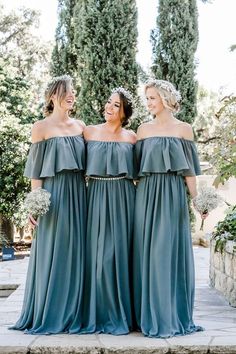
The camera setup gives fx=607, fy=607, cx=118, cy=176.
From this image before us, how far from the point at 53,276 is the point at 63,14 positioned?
29.0 ft

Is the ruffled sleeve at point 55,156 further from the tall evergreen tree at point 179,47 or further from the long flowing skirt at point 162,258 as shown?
the tall evergreen tree at point 179,47

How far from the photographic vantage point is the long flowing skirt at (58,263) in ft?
13.4

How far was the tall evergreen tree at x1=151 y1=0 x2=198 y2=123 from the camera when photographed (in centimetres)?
1098

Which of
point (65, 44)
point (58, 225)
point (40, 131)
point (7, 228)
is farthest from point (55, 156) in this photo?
point (7, 228)

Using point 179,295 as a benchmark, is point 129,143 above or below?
above

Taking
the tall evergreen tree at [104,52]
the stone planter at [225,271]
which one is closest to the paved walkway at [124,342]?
the stone planter at [225,271]

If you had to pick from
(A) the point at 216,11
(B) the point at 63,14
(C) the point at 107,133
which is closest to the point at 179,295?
(C) the point at 107,133

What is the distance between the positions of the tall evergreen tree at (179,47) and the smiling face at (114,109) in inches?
264

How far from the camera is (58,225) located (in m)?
4.16

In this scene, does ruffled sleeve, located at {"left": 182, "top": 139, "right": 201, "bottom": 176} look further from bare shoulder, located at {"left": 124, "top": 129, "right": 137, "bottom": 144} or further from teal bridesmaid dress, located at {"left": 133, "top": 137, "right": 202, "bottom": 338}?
bare shoulder, located at {"left": 124, "top": 129, "right": 137, "bottom": 144}

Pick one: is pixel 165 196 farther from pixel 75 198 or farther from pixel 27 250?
pixel 27 250

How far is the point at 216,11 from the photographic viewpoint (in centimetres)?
1695

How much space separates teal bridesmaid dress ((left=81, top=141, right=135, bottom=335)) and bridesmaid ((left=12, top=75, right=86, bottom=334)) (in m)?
0.08

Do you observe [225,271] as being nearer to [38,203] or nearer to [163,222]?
[163,222]
